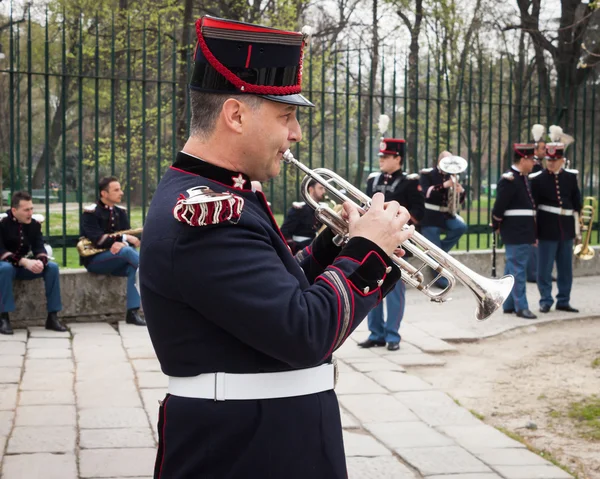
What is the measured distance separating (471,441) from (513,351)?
307 centimetres

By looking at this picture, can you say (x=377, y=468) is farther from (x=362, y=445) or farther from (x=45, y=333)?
(x=45, y=333)

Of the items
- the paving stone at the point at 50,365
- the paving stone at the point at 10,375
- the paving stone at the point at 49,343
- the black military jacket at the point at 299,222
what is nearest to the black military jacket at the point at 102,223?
the paving stone at the point at 49,343

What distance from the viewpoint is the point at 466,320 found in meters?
9.26

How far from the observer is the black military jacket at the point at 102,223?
29.5 feet

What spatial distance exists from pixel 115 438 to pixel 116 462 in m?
0.43

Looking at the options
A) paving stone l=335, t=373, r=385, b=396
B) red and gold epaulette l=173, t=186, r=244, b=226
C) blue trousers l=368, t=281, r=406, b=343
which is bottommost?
paving stone l=335, t=373, r=385, b=396

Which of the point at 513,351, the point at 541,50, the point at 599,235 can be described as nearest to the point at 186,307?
the point at 513,351

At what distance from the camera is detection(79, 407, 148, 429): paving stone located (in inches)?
210

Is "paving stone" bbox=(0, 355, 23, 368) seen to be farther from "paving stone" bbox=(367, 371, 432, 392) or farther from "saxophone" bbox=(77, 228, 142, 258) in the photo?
Result: "paving stone" bbox=(367, 371, 432, 392)

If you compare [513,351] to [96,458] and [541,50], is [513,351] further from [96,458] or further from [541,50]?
[541,50]

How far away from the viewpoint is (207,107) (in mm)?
2197

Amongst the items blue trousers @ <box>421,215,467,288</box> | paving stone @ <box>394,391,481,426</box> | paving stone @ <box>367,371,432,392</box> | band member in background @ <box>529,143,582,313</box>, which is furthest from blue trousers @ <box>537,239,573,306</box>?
paving stone @ <box>394,391,481,426</box>

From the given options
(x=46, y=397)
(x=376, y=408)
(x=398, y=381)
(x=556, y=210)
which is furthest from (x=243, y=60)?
(x=556, y=210)

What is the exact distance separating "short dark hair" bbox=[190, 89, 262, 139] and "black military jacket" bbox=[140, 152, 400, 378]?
0.25 feet
